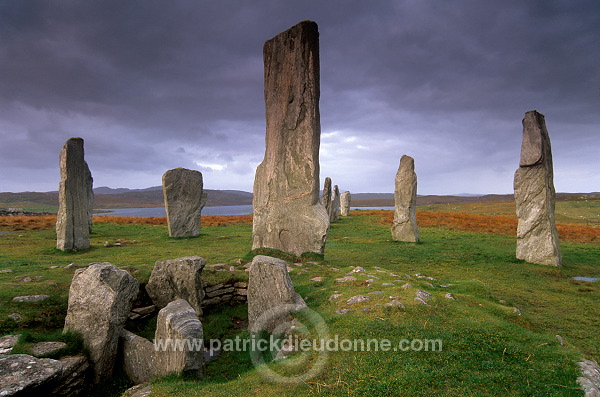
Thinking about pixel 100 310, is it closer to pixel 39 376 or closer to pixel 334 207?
pixel 39 376

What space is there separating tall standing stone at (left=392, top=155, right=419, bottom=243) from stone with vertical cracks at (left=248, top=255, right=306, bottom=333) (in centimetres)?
1573

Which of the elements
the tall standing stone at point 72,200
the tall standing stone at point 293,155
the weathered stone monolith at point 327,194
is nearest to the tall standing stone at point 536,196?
the tall standing stone at point 293,155

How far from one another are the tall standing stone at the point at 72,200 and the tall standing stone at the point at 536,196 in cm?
2289

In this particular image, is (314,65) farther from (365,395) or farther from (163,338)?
(365,395)

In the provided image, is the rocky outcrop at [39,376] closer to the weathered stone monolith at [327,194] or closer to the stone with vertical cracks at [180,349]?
the stone with vertical cracks at [180,349]

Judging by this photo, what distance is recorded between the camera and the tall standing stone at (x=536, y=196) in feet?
51.3

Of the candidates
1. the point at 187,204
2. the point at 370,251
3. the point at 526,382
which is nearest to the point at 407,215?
the point at 370,251

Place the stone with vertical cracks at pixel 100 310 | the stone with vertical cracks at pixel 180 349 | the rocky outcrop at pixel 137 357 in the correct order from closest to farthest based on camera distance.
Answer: the stone with vertical cracks at pixel 180 349 → the rocky outcrop at pixel 137 357 → the stone with vertical cracks at pixel 100 310

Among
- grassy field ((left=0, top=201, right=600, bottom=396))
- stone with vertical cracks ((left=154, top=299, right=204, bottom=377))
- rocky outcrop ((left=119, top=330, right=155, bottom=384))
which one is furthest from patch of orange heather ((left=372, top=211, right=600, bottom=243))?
rocky outcrop ((left=119, top=330, right=155, bottom=384))

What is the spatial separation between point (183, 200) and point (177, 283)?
1625 cm

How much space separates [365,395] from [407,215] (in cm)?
1908

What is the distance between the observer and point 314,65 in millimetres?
14805

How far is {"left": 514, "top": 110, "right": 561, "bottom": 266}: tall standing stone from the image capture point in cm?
1564

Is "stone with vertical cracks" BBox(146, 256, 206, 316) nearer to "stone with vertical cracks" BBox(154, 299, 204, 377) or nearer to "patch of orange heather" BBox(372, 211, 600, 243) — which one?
"stone with vertical cracks" BBox(154, 299, 204, 377)
